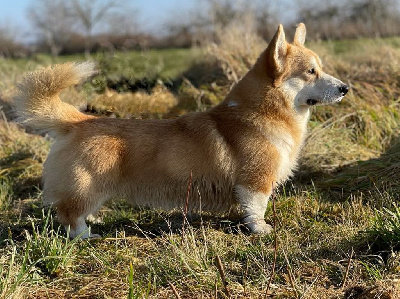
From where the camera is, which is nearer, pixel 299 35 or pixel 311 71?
pixel 311 71

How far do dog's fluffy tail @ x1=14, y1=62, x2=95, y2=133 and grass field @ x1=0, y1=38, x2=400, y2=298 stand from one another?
0.76m

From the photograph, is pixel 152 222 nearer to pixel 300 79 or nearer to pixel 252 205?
pixel 252 205

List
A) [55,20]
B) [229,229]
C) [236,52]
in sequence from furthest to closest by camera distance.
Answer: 1. [55,20]
2. [236,52]
3. [229,229]

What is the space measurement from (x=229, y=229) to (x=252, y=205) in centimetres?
33

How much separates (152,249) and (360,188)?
7.33 feet

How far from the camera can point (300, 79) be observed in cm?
422

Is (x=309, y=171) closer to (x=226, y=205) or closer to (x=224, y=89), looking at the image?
(x=226, y=205)

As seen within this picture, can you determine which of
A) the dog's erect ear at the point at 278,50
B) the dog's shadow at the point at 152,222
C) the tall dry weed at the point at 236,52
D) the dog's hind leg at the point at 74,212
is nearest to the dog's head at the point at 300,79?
the dog's erect ear at the point at 278,50

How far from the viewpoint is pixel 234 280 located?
3221 mm

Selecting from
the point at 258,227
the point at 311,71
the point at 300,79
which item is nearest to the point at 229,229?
the point at 258,227

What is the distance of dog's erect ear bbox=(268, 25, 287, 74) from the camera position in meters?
4.06

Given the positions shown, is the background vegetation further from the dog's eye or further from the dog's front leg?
the dog's eye

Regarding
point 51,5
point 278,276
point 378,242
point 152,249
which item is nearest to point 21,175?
point 152,249

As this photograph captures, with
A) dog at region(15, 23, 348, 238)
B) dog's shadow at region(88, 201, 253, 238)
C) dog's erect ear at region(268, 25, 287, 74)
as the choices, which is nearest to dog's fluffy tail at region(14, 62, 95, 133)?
dog at region(15, 23, 348, 238)
